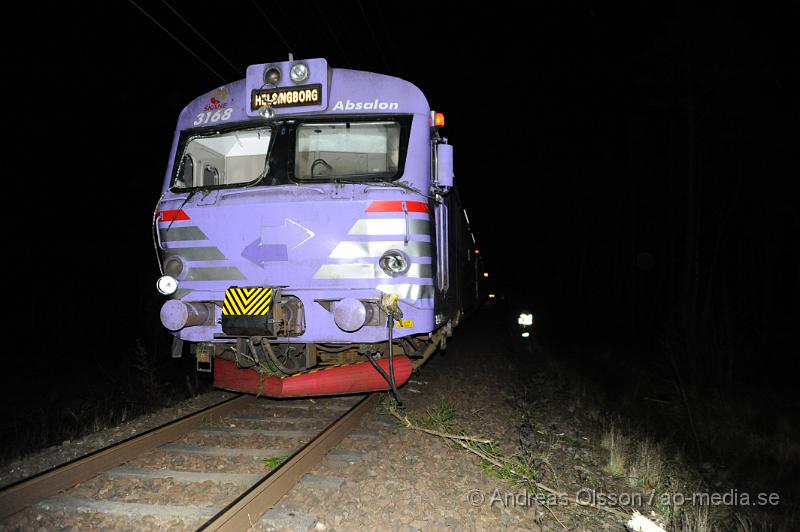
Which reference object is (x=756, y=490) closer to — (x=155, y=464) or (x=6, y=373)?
(x=155, y=464)

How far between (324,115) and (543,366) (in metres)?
8.54

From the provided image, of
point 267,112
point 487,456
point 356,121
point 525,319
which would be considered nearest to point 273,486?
point 487,456

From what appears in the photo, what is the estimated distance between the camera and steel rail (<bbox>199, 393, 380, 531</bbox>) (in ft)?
9.96

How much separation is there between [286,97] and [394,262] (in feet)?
7.01

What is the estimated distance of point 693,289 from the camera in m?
15.8

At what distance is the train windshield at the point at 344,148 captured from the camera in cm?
524

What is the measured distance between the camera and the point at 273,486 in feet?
11.5

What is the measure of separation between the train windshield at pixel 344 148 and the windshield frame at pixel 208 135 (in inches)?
12.8

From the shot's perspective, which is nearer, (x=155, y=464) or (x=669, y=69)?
(x=155, y=464)

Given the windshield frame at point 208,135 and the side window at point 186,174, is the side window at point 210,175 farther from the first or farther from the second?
the windshield frame at point 208,135

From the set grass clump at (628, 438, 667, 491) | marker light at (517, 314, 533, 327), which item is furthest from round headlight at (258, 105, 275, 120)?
marker light at (517, 314, 533, 327)

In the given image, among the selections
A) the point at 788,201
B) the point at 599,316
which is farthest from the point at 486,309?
the point at 788,201

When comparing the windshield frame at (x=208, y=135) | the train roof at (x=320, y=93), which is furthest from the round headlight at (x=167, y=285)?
the train roof at (x=320, y=93)

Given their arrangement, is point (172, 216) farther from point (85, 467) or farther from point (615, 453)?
point (615, 453)
